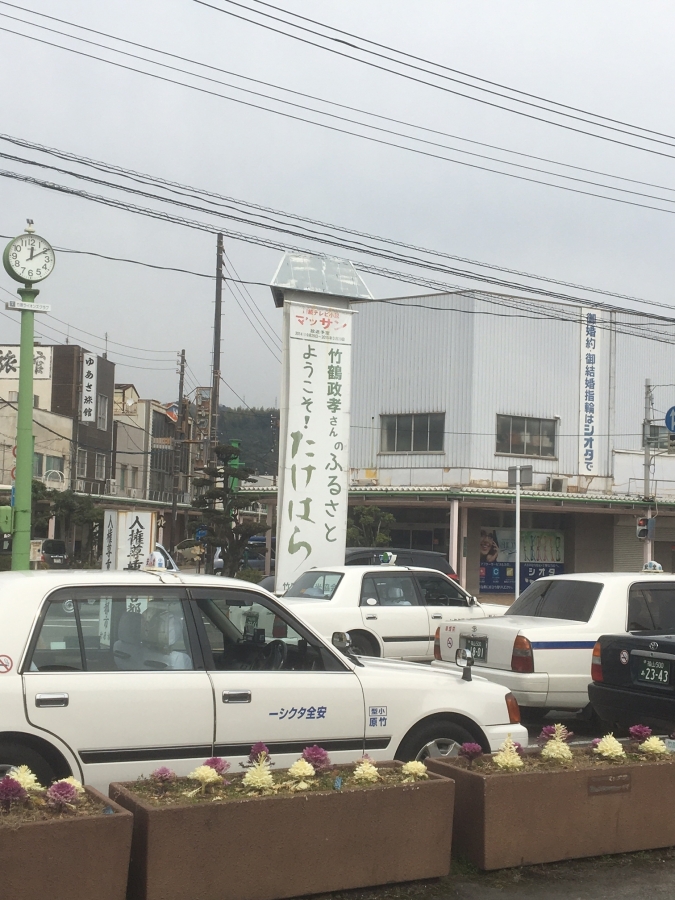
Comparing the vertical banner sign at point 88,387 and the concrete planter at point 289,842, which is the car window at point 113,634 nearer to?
the concrete planter at point 289,842

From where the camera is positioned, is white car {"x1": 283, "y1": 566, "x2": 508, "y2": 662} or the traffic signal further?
the traffic signal


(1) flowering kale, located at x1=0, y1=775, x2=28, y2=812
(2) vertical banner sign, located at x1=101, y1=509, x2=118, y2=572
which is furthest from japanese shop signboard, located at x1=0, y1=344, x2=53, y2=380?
(1) flowering kale, located at x1=0, y1=775, x2=28, y2=812

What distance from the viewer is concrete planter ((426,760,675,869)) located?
538cm

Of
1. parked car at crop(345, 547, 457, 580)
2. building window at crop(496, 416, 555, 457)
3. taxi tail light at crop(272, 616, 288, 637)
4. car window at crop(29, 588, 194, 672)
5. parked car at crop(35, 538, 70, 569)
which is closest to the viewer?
car window at crop(29, 588, 194, 672)

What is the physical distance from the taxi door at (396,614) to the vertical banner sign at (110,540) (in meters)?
4.50

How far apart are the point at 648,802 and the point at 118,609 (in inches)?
126

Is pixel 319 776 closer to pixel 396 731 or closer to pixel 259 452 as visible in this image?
pixel 396 731

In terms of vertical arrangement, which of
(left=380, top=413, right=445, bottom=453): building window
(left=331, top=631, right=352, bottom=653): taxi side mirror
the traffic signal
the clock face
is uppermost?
the clock face

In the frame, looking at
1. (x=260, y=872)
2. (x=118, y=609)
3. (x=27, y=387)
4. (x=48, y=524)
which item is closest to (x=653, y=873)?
(x=260, y=872)

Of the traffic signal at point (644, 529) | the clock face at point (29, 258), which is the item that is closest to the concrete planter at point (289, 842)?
the clock face at point (29, 258)

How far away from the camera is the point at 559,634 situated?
951 cm

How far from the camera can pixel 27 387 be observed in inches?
558

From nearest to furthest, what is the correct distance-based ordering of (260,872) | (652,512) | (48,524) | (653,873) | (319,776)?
(260,872) < (319,776) < (653,873) < (652,512) < (48,524)

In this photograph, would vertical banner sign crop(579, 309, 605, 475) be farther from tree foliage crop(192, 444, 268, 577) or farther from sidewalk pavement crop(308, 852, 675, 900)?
sidewalk pavement crop(308, 852, 675, 900)
